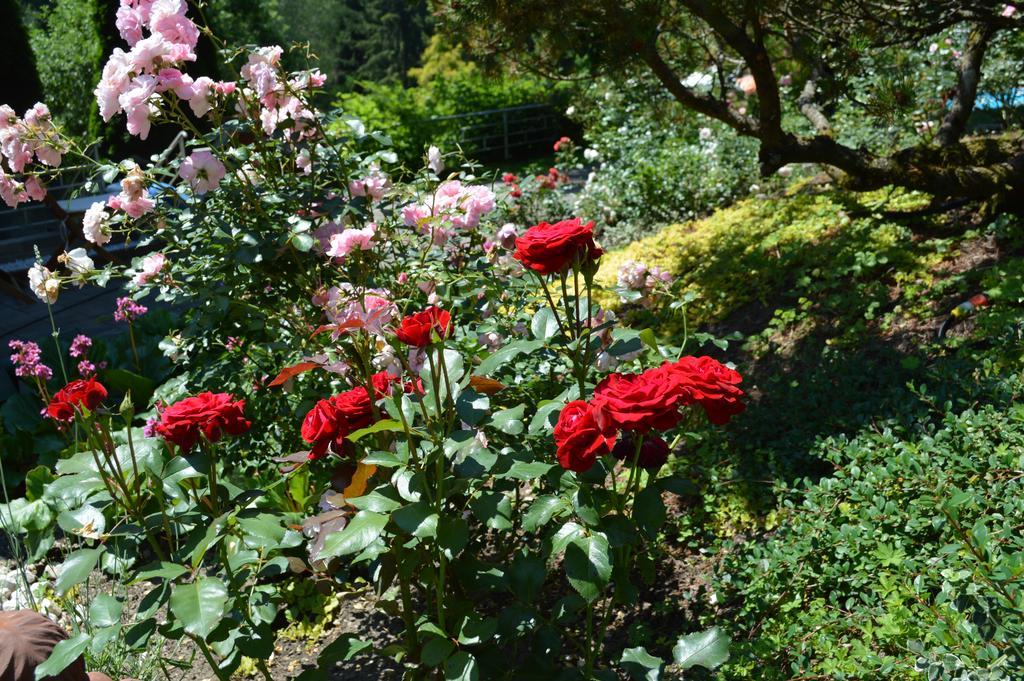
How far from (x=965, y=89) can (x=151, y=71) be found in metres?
4.11

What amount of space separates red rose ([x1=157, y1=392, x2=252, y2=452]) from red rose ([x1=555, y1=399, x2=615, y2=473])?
2.31 ft

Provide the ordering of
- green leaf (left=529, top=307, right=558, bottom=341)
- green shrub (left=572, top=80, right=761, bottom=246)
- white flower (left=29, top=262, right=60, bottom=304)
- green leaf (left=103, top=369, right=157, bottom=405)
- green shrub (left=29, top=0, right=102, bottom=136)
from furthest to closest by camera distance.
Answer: green shrub (left=29, top=0, right=102, bottom=136), green shrub (left=572, top=80, right=761, bottom=246), green leaf (left=103, top=369, right=157, bottom=405), white flower (left=29, top=262, right=60, bottom=304), green leaf (left=529, top=307, right=558, bottom=341)

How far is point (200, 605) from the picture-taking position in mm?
1615

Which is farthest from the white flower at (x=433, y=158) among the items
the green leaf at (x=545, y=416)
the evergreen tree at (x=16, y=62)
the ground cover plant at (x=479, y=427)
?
the evergreen tree at (x=16, y=62)

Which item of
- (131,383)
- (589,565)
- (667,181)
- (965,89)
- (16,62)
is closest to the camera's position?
(589,565)

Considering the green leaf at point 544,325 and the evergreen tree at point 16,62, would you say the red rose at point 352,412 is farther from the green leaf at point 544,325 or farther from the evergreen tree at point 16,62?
the evergreen tree at point 16,62

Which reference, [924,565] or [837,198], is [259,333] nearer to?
[924,565]

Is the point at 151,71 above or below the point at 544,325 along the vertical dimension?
above

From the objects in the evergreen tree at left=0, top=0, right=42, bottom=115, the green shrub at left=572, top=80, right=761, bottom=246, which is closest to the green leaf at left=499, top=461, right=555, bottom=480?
the green shrub at left=572, top=80, right=761, bottom=246

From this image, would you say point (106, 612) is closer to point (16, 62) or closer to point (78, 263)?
point (78, 263)

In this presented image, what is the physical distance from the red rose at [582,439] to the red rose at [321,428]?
538 mm

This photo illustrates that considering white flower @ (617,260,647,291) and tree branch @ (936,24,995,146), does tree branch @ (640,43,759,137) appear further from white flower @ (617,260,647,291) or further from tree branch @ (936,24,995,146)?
white flower @ (617,260,647,291)

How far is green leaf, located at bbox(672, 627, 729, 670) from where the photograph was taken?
5.82 feet

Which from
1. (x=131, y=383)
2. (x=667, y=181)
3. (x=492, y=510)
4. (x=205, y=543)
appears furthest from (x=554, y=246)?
(x=667, y=181)
